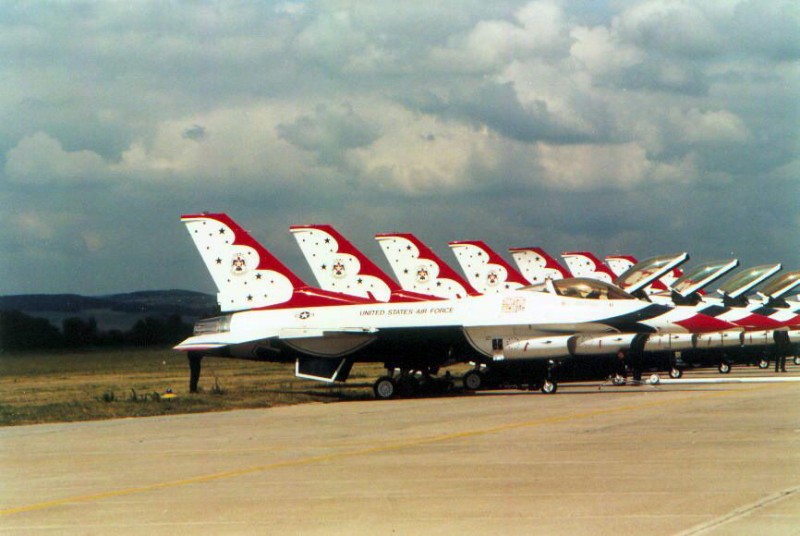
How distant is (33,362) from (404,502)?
123ft

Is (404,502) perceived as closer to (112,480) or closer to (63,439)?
(112,480)

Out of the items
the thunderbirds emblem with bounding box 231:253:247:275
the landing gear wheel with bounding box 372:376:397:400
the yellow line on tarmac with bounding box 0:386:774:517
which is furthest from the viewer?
the thunderbirds emblem with bounding box 231:253:247:275

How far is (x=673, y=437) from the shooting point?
13.1 m

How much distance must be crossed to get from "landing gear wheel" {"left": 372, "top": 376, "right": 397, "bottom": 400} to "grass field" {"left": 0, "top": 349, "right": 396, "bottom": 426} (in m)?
0.87

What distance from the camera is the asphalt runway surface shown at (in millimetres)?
8078

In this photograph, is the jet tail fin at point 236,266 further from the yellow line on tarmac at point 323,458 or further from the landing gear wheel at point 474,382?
the yellow line on tarmac at point 323,458

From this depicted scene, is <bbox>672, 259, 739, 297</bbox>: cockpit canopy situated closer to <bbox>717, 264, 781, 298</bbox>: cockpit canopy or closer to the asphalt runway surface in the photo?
<bbox>717, 264, 781, 298</bbox>: cockpit canopy

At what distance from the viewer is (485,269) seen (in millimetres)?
39594

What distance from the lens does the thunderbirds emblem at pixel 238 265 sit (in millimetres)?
26734

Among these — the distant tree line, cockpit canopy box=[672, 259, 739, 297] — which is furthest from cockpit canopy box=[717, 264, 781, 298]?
the distant tree line

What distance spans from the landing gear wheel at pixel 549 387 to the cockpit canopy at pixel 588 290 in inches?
79.1

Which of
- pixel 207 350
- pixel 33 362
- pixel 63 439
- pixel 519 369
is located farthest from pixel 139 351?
pixel 63 439

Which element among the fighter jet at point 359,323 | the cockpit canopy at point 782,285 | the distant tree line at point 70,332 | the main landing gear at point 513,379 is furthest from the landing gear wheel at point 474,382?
the distant tree line at point 70,332

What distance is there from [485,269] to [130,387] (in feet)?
47.9
